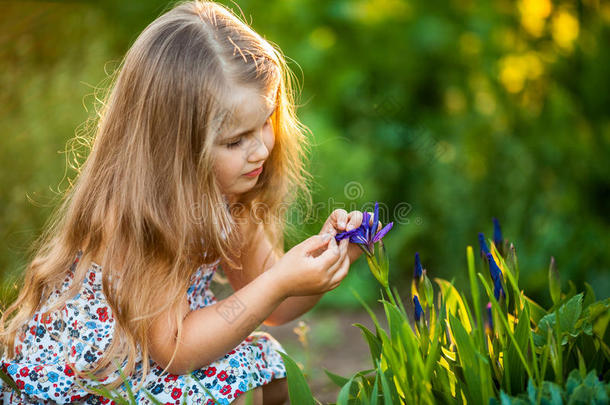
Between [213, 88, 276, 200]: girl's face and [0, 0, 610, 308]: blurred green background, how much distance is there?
1.17 metres

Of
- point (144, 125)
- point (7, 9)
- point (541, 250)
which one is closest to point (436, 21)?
point (541, 250)

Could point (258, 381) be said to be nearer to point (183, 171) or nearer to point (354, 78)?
point (183, 171)

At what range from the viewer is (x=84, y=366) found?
1.49 m

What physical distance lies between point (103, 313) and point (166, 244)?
0.94 ft

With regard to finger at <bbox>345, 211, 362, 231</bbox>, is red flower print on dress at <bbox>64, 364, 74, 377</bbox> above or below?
below

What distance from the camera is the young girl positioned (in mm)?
1382

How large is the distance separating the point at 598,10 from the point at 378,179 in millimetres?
1597

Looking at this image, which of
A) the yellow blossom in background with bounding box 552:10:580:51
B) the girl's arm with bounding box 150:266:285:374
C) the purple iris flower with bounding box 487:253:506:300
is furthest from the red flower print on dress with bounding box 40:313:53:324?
the yellow blossom in background with bounding box 552:10:580:51

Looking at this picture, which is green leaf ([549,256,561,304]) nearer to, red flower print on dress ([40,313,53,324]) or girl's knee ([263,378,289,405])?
girl's knee ([263,378,289,405])

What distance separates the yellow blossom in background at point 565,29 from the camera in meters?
3.59

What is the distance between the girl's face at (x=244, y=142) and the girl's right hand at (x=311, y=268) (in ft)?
0.82

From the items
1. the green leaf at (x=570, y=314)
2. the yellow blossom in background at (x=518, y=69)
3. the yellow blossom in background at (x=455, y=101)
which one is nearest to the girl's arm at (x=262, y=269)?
the green leaf at (x=570, y=314)

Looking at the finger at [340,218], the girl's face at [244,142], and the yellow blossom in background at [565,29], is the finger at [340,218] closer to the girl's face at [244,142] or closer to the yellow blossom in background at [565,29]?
the girl's face at [244,142]

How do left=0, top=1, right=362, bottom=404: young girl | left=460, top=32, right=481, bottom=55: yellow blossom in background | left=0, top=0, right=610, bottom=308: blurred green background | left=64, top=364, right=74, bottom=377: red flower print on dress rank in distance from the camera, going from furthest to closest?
left=460, top=32, right=481, bottom=55: yellow blossom in background → left=0, top=0, right=610, bottom=308: blurred green background → left=64, top=364, right=74, bottom=377: red flower print on dress → left=0, top=1, right=362, bottom=404: young girl
